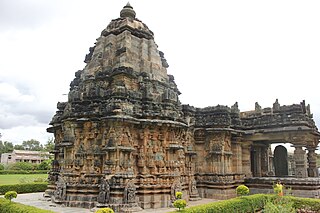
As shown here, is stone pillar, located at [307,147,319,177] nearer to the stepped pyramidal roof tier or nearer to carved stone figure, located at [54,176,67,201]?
the stepped pyramidal roof tier

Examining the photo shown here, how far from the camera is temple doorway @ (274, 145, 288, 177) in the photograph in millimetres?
20109

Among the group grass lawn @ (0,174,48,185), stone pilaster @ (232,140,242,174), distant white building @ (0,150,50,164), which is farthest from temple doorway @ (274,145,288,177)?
distant white building @ (0,150,50,164)

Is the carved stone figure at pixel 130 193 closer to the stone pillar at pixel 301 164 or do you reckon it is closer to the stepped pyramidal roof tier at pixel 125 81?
the stepped pyramidal roof tier at pixel 125 81

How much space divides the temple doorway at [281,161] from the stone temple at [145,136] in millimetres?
4244

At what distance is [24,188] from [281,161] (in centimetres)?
1770

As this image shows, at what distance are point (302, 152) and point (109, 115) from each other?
31.1ft

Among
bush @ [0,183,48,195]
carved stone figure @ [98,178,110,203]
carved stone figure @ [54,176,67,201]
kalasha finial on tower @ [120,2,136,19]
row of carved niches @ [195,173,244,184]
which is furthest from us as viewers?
bush @ [0,183,48,195]

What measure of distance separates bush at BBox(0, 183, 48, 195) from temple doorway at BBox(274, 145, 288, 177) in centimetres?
1647

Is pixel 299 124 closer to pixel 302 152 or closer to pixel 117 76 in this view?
pixel 302 152

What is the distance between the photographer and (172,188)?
40.2 feet

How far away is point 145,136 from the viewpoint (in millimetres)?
12203

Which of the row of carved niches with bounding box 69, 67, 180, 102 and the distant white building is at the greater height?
the row of carved niches with bounding box 69, 67, 180, 102

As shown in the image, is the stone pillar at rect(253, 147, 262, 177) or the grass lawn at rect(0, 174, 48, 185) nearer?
the stone pillar at rect(253, 147, 262, 177)

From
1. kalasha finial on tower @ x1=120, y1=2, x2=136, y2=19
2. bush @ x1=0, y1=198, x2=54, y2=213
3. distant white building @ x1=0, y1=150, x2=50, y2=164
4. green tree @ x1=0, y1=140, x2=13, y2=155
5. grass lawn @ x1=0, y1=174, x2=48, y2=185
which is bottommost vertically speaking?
grass lawn @ x1=0, y1=174, x2=48, y2=185
